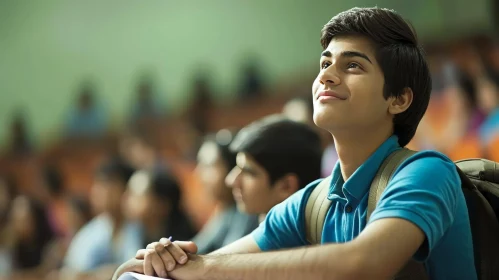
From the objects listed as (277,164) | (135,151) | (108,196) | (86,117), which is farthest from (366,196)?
(86,117)

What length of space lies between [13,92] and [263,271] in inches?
308

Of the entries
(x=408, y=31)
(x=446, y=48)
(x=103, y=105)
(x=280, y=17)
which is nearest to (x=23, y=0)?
(x=103, y=105)

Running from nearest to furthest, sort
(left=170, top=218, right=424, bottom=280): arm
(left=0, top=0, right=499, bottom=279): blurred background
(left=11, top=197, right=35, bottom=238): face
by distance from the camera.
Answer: (left=170, top=218, right=424, bottom=280): arm < (left=0, top=0, right=499, bottom=279): blurred background < (left=11, top=197, right=35, bottom=238): face

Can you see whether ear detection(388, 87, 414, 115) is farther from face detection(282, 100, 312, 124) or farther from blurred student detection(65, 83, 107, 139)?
blurred student detection(65, 83, 107, 139)

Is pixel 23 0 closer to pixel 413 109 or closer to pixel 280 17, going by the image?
pixel 280 17

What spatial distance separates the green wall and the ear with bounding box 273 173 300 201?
4.24 m

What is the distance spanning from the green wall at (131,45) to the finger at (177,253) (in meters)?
5.27

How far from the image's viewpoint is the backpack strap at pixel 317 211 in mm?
1870

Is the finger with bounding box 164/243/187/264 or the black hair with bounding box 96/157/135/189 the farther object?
the black hair with bounding box 96/157/135/189

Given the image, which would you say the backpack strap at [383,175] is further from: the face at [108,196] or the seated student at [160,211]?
the face at [108,196]

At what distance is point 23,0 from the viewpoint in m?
8.95

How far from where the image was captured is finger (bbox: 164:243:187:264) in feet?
5.76

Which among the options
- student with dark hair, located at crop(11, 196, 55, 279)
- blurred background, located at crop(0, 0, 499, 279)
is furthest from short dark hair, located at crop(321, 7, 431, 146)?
student with dark hair, located at crop(11, 196, 55, 279)

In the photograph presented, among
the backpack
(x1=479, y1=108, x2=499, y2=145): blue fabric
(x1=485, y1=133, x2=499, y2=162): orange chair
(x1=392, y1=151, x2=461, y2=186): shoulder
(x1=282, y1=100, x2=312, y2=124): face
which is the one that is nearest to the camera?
(x1=392, y1=151, x2=461, y2=186): shoulder
